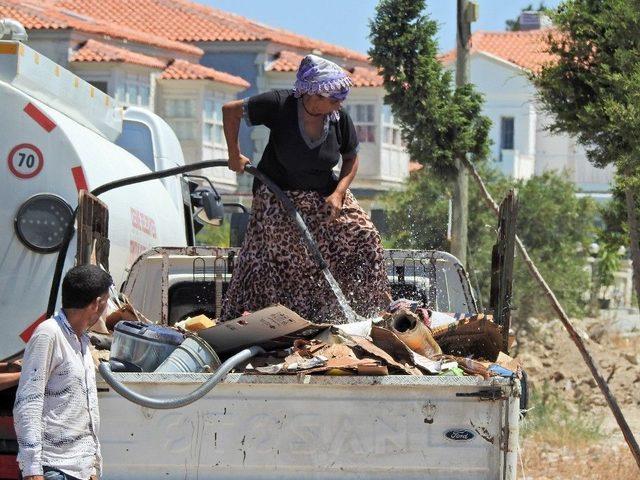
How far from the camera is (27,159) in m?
7.62

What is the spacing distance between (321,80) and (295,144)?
396mm

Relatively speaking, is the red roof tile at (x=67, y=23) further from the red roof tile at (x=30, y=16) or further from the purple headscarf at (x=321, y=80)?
the purple headscarf at (x=321, y=80)

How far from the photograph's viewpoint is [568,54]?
1127cm

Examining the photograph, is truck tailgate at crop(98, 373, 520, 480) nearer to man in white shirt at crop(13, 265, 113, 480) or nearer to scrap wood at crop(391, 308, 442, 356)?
man in white shirt at crop(13, 265, 113, 480)

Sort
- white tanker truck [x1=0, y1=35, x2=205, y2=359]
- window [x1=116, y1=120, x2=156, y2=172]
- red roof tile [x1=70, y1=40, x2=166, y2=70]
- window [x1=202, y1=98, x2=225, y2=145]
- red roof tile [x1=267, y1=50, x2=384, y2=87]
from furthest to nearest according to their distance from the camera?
red roof tile [x1=267, y1=50, x2=384, y2=87] → window [x1=202, y1=98, x2=225, y2=145] → red roof tile [x1=70, y1=40, x2=166, y2=70] → window [x1=116, y1=120, x2=156, y2=172] → white tanker truck [x1=0, y1=35, x2=205, y2=359]

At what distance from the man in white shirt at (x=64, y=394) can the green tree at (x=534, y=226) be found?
1540cm

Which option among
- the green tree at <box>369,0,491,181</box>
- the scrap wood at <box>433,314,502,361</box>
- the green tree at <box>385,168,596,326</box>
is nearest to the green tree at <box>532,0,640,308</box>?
the green tree at <box>369,0,491,181</box>

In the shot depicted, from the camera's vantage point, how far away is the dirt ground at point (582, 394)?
12.3 meters

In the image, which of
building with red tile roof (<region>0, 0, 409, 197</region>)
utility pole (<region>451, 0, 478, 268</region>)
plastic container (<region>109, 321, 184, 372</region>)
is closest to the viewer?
plastic container (<region>109, 321, 184, 372</region>)

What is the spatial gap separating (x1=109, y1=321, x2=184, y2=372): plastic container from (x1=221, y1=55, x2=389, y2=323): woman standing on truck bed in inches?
49.7

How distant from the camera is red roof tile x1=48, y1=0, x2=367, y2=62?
44088 mm

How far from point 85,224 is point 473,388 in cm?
209

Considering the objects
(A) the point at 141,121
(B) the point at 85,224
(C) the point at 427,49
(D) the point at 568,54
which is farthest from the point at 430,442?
(C) the point at 427,49

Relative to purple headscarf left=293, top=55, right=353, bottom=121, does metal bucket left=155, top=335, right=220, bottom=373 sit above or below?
below
